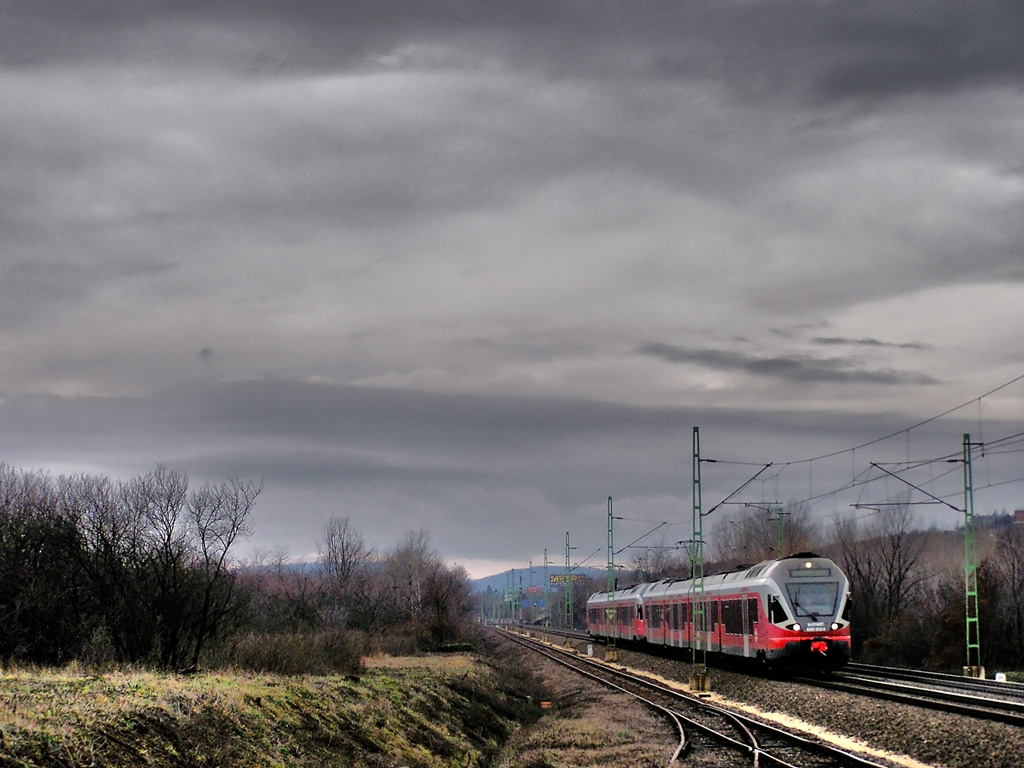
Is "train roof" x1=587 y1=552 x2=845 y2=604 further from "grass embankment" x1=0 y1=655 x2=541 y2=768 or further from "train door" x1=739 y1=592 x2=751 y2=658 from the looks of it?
"grass embankment" x1=0 y1=655 x2=541 y2=768

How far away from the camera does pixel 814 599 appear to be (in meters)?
Result: 37.0

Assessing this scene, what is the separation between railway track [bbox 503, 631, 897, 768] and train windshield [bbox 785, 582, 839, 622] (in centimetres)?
510

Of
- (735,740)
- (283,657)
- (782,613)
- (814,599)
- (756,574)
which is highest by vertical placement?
(756,574)

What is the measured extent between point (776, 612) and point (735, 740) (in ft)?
48.1

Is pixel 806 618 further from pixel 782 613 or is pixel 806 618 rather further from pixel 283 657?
pixel 283 657

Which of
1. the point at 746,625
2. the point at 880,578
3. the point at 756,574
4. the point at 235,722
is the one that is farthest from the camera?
the point at 880,578

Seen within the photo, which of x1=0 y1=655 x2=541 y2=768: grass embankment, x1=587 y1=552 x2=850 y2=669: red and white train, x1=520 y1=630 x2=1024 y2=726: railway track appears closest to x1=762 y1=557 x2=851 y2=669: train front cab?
x1=587 y1=552 x2=850 y2=669: red and white train

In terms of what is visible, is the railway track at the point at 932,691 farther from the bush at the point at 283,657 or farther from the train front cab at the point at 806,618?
the bush at the point at 283,657

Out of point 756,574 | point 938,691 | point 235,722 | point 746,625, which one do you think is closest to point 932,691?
point 938,691

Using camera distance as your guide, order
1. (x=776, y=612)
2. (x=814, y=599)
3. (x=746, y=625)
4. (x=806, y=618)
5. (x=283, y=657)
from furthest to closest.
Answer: (x=746, y=625) < (x=814, y=599) < (x=776, y=612) < (x=806, y=618) < (x=283, y=657)

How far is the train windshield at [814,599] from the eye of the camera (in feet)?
A: 121

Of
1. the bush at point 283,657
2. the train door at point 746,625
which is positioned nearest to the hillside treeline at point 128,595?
the bush at point 283,657

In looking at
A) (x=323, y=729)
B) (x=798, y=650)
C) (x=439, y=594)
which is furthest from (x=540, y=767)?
(x=439, y=594)

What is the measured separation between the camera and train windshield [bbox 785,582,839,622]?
36.8m
